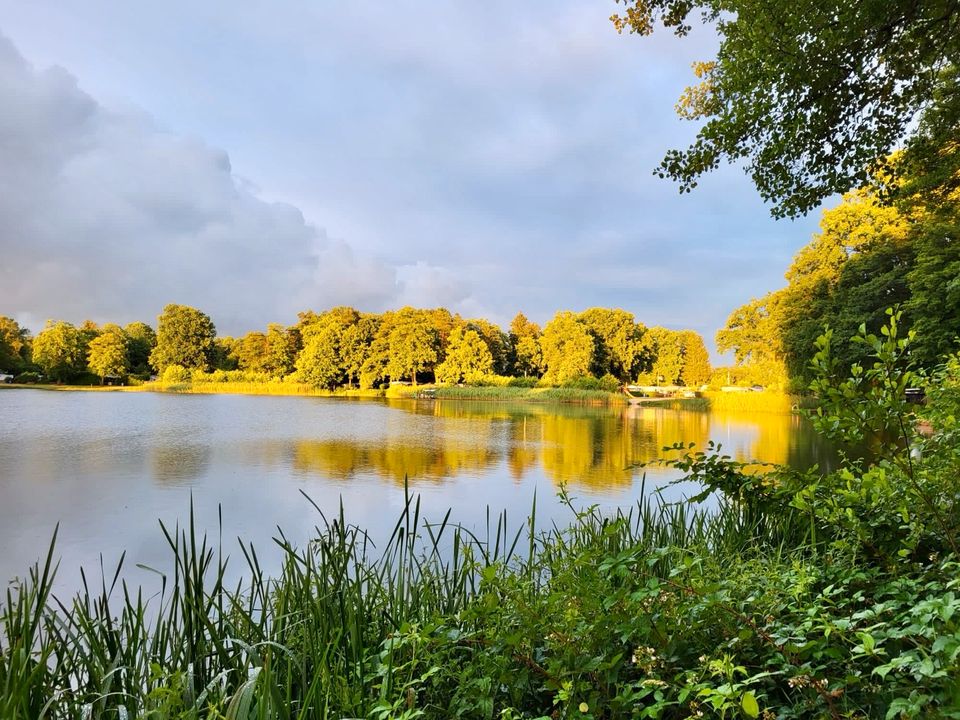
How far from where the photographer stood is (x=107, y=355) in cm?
2778

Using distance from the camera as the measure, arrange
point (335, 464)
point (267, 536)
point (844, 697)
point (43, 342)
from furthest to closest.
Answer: point (43, 342) → point (335, 464) → point (267, 536) → point (844, 697)

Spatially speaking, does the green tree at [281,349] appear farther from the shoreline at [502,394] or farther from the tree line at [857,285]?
the tree line at [857,285]

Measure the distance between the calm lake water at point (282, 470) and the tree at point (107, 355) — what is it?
50.3ft

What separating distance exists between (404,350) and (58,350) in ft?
54.8

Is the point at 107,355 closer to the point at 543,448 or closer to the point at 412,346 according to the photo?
the point at 412,346

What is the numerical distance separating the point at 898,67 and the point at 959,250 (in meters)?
9.94

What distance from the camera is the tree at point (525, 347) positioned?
35.0 m

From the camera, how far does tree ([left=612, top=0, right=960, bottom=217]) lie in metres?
3.63

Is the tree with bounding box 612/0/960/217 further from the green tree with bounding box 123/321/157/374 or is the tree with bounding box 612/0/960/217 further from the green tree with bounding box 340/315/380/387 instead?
the green tree with bounding box 123/321/157/374

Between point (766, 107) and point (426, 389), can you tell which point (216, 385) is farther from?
point (766, 107)

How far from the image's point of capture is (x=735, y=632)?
1.17 meters

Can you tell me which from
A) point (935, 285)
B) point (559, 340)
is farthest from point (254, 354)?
point (935, 285)

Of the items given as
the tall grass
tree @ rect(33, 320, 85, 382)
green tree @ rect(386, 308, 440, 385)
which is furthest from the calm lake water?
green tree @ rect(386, 308, 440, 385)

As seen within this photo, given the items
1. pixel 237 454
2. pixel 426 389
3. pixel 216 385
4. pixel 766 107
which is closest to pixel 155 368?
pixel 216 385
